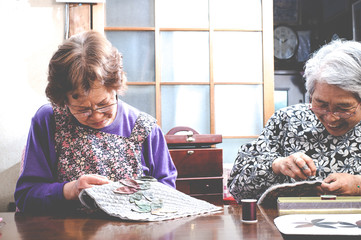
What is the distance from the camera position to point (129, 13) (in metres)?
3.32

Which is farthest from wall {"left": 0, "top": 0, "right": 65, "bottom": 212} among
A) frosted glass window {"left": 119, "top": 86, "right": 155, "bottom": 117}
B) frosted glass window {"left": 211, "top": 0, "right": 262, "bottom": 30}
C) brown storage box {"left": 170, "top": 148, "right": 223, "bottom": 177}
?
frosted glass window {"left": 211, "top": 0, "right": 262, "bottom": 30}

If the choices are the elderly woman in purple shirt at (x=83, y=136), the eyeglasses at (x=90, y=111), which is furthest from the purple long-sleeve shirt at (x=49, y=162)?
the eyeglasses at (x=90, y=111)

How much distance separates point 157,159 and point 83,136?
0.31 meters

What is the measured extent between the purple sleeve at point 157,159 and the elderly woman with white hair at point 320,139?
1.03 feet

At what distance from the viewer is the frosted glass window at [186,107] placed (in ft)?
10.9

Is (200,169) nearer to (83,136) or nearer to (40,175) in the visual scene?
(83,136)

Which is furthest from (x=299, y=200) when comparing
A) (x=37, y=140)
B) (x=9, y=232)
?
(x=37, y=140)

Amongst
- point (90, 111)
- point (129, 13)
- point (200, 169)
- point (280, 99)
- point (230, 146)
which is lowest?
point (200, 169)

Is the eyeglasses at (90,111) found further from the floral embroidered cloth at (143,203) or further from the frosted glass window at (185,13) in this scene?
the frosted glass window at (185,13)

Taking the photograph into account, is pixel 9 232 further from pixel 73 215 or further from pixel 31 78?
pixel 31 78

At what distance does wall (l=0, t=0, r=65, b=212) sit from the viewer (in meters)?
2.95

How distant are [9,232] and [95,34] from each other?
77 centimetres

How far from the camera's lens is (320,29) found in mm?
6164

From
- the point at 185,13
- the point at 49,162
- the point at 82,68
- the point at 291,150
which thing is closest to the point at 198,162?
the point at 291,150
